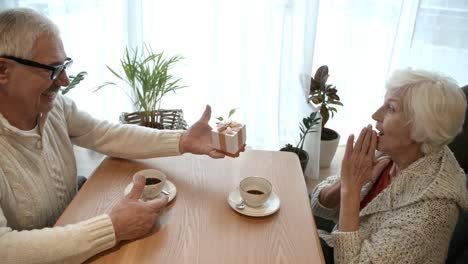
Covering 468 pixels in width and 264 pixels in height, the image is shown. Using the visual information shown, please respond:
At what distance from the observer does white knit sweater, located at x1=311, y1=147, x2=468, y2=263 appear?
3.41 ft

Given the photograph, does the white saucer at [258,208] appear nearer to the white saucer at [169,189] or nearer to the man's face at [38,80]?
the white saucer at [169,189]

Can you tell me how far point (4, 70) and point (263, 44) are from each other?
1709mm

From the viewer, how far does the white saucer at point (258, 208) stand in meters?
1.10

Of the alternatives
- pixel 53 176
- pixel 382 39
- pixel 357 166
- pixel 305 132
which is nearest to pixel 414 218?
pixel 357 166

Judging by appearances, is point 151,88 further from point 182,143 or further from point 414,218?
point 414,218

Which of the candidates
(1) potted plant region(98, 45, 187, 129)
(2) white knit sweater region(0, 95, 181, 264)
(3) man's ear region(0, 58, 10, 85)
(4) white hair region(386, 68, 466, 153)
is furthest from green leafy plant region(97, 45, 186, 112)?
(4) white hair region(386, 68, 466, 153)

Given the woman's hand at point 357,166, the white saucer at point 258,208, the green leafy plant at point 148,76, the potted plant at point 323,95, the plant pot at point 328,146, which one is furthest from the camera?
the plant pot at point 328,146

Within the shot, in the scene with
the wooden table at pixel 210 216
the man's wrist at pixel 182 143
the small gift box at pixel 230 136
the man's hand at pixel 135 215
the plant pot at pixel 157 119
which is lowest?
the plant pot at pixel 157 119

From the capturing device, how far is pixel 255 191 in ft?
3.83

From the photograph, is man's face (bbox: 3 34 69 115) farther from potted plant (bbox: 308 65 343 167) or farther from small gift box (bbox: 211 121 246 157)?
potted plant (bbox: 308 65 343 167)

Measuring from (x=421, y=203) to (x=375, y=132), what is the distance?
11.1 inches

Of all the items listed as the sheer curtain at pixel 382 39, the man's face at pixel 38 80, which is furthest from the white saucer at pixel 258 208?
the sheer curtain at pixel 382 39

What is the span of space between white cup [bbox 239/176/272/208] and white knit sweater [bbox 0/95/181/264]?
0.34m

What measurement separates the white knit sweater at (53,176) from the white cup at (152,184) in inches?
6.1
